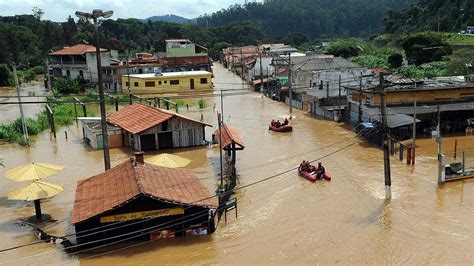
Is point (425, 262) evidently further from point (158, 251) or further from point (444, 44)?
point (444, 44)

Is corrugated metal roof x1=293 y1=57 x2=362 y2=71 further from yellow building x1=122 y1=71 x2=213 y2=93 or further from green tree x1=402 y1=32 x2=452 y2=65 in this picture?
green tree x1=402 y1=32 x2=452 y2=65

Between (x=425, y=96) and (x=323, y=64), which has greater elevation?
(x=323, y=64)

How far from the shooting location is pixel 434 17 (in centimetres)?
10681

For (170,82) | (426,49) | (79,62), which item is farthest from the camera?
(79,62)

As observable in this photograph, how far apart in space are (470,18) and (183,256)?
3719 inches

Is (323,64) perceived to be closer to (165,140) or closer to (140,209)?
(165,140)

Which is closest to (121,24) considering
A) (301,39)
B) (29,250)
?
(301,39)

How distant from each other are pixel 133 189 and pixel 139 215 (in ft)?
3.10

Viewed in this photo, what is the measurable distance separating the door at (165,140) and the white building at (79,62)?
3787 centimetres

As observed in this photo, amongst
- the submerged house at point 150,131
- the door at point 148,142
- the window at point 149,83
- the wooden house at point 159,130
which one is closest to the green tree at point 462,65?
the submerged house at point 150,131

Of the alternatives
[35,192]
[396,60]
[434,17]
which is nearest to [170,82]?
[396,60]

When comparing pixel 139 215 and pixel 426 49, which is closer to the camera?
pixel 139 215

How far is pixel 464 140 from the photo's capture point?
110 ft

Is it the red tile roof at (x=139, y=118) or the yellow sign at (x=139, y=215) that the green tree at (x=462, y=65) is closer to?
the red tile roof at (x=139, y=118)
